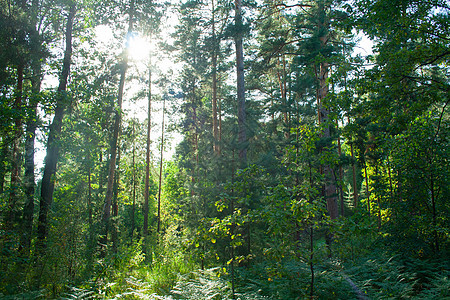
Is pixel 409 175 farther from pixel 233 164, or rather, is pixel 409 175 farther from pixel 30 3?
pixel 30 3

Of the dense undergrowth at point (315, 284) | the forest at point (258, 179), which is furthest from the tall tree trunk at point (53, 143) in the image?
the dense undergrowth at point (315, 284)

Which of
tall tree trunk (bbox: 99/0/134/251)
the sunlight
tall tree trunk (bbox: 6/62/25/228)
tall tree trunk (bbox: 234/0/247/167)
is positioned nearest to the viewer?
tall tree trunk (bbox: 6/62/25/228)

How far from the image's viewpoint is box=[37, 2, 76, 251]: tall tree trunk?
843 cm

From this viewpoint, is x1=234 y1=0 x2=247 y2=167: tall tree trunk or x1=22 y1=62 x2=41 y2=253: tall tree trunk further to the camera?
x1=234 y1=0 x2=247 y2=167: tall tree trunk

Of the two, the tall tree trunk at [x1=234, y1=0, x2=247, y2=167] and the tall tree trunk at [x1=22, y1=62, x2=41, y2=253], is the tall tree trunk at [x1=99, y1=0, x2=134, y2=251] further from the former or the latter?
the tall tree trunk at [x1=234, y1=0, x2=247, y2=167]

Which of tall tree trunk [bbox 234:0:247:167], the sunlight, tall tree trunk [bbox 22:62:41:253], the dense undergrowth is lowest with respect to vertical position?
the dense undergrowth

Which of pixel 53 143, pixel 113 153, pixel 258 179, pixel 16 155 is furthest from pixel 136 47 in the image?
pixel 258 179

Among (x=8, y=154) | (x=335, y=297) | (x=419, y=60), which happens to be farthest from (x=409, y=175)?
(x=8, y=154)

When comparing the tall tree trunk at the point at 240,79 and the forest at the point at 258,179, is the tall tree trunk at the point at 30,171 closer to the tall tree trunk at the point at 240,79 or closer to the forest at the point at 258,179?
the forest at the point at 258,179

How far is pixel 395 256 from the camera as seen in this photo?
224 inches

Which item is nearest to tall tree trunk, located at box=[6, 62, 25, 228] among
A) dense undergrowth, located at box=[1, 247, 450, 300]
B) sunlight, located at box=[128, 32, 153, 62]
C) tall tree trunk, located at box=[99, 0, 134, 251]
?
tall tree trunk, located at box=[99, 0, 134, 251]

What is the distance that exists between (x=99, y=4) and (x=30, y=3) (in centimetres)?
305

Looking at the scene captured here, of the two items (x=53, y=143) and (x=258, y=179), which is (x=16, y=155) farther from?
(x=258, y=179)

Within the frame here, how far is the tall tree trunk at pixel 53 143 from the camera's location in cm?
843
